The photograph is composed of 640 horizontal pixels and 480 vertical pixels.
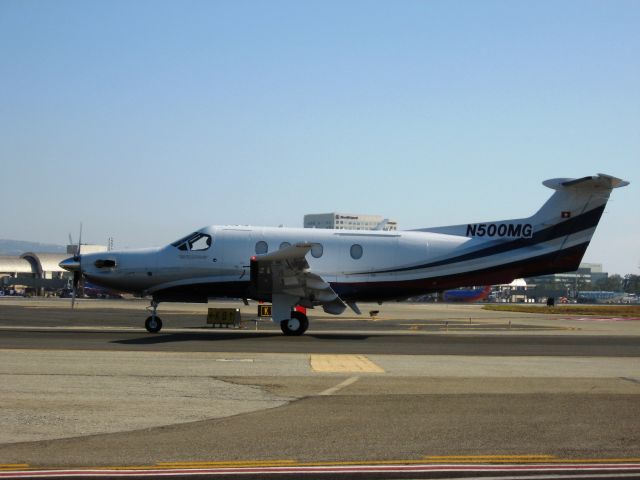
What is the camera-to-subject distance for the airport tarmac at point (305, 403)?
9.45m

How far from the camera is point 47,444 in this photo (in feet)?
31.6

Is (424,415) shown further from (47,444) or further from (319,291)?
(319,291)

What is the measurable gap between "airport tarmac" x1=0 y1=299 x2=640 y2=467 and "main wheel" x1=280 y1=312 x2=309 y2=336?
546cm

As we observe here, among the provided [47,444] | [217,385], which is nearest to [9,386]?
[217,385]

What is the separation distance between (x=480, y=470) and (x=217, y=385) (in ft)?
24.9

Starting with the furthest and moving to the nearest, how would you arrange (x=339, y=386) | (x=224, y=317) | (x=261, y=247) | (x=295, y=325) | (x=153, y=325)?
1. (x=224, y=317)
2. (x=261, y=247)
3. (x=153, y=325)
4. (x=295, y=325)
5. (x=339, y=386)

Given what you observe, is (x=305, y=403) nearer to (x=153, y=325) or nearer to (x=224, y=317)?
(x=153, y=325)

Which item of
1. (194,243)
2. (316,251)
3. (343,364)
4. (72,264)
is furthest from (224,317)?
(343,364)

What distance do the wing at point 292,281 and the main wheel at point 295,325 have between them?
0.49 metres

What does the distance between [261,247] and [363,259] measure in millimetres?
3903

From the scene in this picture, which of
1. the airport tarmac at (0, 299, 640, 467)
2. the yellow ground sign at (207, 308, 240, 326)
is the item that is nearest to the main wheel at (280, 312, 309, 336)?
the airport tarmac at (0, 299, 640, 467)

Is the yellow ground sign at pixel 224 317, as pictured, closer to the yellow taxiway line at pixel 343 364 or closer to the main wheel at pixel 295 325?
the main wheel at pixel 295 325

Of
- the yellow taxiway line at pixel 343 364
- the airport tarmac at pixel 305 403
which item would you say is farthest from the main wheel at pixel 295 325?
the yellow taxiway line at pixel 343 364

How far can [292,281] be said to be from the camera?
29156 mm
